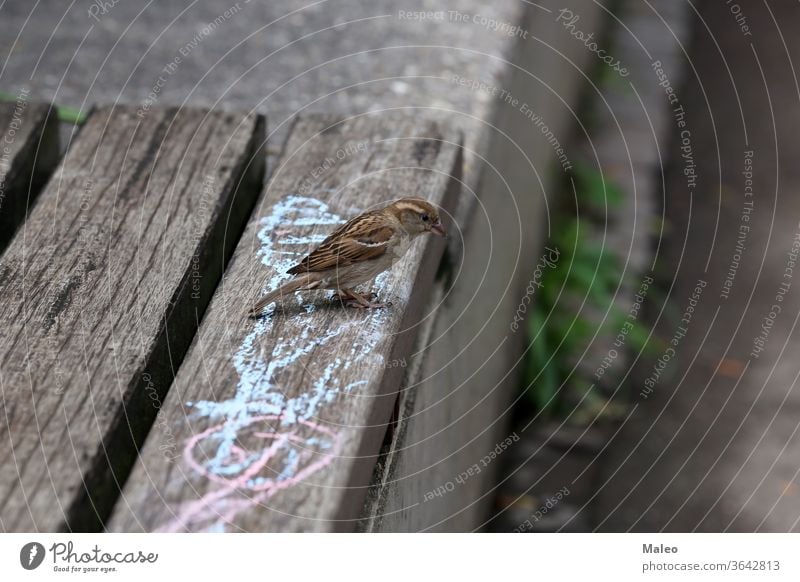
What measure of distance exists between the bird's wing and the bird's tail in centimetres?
2

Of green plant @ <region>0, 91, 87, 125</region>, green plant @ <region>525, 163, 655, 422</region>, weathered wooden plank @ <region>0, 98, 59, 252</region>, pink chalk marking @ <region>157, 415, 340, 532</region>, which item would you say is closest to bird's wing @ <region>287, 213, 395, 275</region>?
pink chalk marking @ <region>157, 415, 340, 532</region>

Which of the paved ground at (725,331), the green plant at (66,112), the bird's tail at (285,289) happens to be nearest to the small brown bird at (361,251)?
the bird's tail at (285,289)

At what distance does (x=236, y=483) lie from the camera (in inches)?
61.9

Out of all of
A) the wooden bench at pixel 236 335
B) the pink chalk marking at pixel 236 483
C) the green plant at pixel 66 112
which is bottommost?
the pink chalk marking at pixel 236 483

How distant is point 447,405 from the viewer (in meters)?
2.71

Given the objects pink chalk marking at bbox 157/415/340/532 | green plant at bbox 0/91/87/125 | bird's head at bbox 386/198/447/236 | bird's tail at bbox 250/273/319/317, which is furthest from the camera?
green plant at bbox 0/91/87/125

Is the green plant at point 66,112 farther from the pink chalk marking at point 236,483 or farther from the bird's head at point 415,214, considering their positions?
the pink chalk marking at point 236,483

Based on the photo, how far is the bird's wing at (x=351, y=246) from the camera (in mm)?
2018

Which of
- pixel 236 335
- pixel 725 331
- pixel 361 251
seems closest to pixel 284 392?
pixel 236 335

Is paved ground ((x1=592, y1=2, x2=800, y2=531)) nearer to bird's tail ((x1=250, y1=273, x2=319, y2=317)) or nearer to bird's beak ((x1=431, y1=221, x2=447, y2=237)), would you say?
bird's beak ((x1=431, y1=221, x2=447, y2=237))

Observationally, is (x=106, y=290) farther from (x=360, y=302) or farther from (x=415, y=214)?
(x=415, y=214)

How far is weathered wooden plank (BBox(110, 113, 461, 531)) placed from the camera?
1554 mm

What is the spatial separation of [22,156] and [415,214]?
0.96m

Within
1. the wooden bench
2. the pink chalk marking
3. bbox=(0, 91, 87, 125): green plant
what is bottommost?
the pink chalk marking
